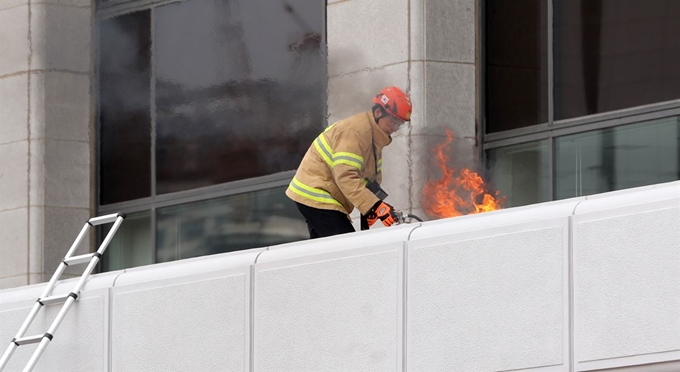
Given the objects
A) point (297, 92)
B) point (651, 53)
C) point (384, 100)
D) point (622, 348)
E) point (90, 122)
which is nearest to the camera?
point (622, 348)

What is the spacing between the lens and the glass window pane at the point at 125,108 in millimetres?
17781

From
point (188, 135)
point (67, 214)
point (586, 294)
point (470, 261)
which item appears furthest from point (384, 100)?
point (67, 214)

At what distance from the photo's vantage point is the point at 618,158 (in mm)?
13656

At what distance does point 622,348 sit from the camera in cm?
886

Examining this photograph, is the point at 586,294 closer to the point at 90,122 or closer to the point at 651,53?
the point at 651,53

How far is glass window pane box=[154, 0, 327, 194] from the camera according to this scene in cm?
1602

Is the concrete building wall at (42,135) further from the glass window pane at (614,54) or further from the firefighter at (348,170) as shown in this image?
the firefighter at (348,170)

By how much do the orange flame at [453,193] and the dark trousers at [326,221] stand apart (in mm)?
1540

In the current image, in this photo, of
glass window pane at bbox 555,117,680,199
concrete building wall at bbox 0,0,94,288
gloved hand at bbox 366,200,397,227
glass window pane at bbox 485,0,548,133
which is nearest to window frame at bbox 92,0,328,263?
concrete building wall at bbox 0,0,94,288

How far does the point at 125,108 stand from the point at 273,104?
2428mm

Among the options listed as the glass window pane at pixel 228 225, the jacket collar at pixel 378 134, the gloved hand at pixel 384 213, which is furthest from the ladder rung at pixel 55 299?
the glass window pane at pixel 228 225

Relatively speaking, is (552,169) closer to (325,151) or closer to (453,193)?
(453,193)

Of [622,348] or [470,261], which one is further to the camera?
[470,261]

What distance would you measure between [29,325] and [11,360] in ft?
1.46
